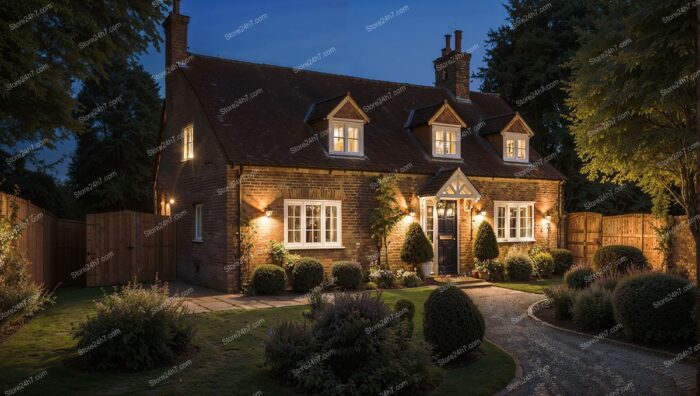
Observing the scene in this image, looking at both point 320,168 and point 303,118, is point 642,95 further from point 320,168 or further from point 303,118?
point 303,118

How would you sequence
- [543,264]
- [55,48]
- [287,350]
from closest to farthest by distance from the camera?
[287,350] → [55,48] → [543,264]

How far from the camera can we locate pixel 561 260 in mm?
22359

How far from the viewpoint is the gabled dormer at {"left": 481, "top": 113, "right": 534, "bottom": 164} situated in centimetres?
2345

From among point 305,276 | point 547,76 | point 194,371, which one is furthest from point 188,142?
point 547,76

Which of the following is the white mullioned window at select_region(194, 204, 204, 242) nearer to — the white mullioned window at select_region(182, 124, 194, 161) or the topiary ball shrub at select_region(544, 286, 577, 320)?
the white mullioned window at select_region(182, 124, 194, 161)

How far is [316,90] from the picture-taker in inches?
876

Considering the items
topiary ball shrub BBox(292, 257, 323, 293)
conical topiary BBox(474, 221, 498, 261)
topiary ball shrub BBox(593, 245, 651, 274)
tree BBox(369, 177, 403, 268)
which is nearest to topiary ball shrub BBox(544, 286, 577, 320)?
topiary ball shrub BBox(593, 245, 651, 274)

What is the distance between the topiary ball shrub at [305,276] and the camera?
16.8 metres

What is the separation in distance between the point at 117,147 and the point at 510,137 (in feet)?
70.8

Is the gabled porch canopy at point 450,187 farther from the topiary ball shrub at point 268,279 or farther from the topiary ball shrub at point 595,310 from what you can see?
the topiary ball shrub at point 595,310

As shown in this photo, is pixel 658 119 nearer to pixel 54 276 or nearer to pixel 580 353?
pixel 580 353

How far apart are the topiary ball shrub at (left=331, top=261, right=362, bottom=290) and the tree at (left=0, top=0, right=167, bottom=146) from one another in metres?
9.49

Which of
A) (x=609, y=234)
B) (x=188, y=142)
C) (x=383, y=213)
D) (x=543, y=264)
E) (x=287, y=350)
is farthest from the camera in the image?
(x=609, y=234)

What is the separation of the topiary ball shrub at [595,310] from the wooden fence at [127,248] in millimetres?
13635
